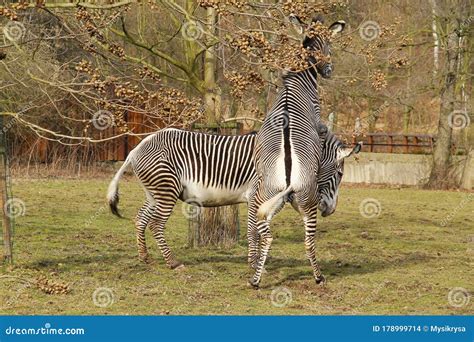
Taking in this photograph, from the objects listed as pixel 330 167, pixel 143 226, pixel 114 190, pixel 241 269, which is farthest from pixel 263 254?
pixel 114 190

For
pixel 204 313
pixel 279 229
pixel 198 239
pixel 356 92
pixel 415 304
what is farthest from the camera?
pixel 356 92

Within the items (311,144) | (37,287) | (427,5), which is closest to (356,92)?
(427,5)

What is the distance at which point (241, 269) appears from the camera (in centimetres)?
1198

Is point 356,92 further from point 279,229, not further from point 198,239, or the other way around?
point 198,239

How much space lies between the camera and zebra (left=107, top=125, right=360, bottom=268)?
1208 cm

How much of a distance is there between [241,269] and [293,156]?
6.93 ft

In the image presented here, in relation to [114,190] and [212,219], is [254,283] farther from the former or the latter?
[212,219]

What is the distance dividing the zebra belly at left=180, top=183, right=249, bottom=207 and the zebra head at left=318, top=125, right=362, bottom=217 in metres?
1.02

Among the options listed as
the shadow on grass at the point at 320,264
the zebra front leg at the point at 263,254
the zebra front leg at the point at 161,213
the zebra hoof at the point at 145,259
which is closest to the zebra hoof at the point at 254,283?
the zebra front leg at the point at 263,254

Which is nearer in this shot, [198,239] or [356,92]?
[198,239]

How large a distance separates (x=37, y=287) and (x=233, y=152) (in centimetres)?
343

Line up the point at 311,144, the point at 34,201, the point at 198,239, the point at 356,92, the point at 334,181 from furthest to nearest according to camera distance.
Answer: the point at 356,92
the point at 34,201
the point at 198,239
the point at 334,181
the point at 311,144

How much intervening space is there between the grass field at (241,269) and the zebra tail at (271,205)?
0.88 metres

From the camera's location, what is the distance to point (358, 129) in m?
12.0
